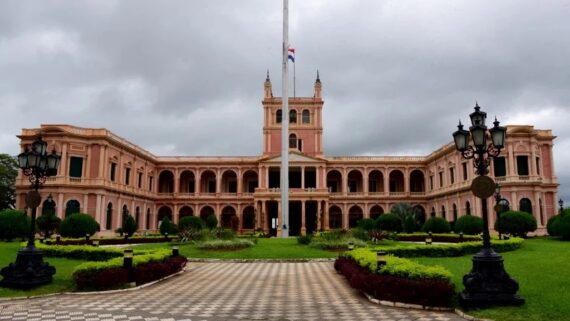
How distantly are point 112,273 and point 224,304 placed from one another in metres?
3.66

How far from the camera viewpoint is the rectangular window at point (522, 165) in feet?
119

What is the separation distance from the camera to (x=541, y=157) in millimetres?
37156

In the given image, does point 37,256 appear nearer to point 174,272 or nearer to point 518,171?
point 174,272

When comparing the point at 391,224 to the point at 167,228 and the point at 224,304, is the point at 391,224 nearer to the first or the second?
the point at 167,228

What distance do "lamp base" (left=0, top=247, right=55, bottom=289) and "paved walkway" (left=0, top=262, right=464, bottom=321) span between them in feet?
3.19

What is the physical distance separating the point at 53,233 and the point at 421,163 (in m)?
38.8

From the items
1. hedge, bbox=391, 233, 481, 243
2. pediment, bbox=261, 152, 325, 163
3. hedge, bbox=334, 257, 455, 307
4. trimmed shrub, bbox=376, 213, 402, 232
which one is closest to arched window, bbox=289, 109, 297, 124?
pediment, bbox=261, 152, 325, 163

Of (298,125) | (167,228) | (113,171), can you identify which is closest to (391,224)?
(167,228)

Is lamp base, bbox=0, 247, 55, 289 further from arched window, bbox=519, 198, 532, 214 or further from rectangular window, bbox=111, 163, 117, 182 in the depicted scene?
arched window, bbox=519, 198, 532, 214

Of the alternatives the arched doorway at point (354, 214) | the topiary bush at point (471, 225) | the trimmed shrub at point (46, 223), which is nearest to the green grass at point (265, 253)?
the trimmed shrub at point (46, 223)

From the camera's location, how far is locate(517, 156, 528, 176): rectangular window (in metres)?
36.3

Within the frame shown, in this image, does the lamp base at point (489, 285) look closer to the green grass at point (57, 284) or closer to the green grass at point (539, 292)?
the green grass at point (539, 292)

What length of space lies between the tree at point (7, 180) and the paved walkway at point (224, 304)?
134 ft

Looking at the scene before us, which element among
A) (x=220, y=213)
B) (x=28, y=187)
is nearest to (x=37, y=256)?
(x=28, y=187)
